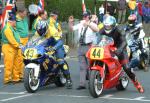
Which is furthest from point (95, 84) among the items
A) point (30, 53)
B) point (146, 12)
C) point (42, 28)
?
point (146, 12)

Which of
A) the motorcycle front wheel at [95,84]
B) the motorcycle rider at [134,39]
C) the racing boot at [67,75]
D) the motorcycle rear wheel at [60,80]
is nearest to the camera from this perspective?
the motorcycle front wheel at [95,84]

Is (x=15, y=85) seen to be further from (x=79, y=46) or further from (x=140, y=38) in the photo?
(x=140, y=38)

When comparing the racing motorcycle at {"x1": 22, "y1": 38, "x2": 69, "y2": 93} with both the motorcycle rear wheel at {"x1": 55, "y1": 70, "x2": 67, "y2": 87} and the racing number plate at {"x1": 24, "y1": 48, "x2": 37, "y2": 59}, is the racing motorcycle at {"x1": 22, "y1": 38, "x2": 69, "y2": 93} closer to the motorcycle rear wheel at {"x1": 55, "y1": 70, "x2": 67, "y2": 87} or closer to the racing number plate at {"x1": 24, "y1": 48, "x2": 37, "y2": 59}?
the racing number plate at {"x1": 24, "y1": 48, "x2": 37, "y2": 59}

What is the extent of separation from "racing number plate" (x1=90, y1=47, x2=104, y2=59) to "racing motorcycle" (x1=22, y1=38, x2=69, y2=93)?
1.38m

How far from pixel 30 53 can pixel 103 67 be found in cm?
183

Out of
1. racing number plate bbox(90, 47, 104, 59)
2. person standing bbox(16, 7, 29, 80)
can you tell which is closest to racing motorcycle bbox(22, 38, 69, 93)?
racing number plate bbox(90, 47, 104, 59)

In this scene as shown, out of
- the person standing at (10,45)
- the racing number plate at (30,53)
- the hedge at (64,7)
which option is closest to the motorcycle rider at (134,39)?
the person standing at (10,45)

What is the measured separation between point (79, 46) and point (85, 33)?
1.20 ft

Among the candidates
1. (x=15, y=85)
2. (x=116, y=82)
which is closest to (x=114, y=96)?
(x=116, y=82)

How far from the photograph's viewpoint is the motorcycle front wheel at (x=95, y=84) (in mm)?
12117

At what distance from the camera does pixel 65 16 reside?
29234mm

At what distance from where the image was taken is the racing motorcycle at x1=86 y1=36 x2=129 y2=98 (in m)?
Result: 12.2

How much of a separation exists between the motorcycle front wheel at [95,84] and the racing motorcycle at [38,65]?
1532 millimetres

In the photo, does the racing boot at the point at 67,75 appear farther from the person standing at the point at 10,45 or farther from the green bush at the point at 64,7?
the green bush at the point at 64,7
